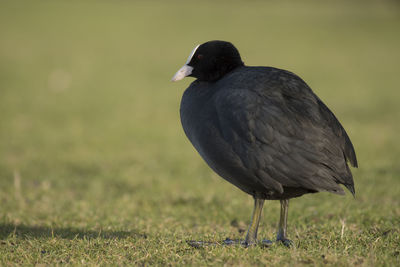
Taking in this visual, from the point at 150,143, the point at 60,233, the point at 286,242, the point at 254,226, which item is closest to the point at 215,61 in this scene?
the point at 254,226

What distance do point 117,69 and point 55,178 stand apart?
12.4 m

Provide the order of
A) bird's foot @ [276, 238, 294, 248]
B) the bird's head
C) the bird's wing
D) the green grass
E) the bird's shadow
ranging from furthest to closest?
1. the bird's shadow
2. the bird's head
3. the green grass
4. bird's foot @ [276, 238, 294, 248]
5. the bird's wing

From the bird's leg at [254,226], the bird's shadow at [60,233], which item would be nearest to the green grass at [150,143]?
the bird's shadow at [60,233]

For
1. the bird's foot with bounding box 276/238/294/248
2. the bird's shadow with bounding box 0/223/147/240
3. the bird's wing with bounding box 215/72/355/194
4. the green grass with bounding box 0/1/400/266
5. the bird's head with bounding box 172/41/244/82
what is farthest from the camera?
the bird's shadow with bounding box 0/223/147/240

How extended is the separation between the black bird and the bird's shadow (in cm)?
124

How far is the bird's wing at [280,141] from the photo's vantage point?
143 inches

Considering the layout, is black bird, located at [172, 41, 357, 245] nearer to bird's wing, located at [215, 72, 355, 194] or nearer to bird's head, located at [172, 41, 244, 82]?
bird's wing, located at [215, 72, 355, 194]

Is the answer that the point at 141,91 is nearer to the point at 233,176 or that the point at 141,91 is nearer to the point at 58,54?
the point at 58,54

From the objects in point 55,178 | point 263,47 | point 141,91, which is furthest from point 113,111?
point 263,47

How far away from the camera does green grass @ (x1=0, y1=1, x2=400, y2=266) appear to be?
4152mm

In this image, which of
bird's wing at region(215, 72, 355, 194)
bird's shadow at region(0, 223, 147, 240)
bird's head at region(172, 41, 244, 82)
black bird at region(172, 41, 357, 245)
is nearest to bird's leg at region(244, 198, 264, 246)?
black bird at region(172, 41, 357, 245)

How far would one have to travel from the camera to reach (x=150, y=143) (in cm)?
1091

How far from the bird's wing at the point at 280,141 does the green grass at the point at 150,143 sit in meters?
0.52

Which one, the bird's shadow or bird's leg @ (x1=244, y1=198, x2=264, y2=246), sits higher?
Answer: bird's leg @ (x1=244, y1=198, x2=264, y2=246)
